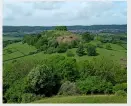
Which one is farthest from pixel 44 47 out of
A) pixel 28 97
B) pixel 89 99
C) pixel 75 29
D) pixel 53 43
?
pixel 89 99

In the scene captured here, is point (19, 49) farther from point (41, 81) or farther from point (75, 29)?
point (75, 29)

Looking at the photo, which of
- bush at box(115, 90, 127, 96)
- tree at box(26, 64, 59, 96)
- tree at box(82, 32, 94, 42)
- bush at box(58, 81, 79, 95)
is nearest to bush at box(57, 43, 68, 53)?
tree at box(82, 32, 94, 42)

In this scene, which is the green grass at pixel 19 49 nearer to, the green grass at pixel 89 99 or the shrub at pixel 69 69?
the shrub at pixel 69 69

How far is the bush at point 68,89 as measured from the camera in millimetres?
9352

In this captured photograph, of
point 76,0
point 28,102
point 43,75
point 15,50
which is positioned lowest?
point 28,102

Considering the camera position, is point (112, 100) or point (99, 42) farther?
point (99, 42)

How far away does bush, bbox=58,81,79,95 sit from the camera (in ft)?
30.7

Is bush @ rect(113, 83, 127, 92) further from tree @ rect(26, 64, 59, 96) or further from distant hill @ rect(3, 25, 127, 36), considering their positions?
tree @ rect(26, 64, 59, 96)

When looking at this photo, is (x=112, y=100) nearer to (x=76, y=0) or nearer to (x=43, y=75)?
(x=43, y=75)

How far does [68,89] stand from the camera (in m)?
9.37

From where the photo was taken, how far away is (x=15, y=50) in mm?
9734

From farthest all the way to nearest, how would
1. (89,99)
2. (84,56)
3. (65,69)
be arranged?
1. (84,56)
2. (65,69)
3. (89,99)

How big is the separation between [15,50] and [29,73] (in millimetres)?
753
